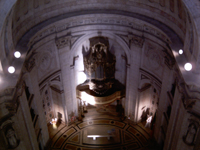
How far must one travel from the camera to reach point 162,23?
59.6ft

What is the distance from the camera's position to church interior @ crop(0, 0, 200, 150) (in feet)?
44.6

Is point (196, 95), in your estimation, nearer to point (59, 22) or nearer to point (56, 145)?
point (59, 22)

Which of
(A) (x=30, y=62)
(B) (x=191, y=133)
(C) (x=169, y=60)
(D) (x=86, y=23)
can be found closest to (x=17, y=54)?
(A) (x=30, y=62)

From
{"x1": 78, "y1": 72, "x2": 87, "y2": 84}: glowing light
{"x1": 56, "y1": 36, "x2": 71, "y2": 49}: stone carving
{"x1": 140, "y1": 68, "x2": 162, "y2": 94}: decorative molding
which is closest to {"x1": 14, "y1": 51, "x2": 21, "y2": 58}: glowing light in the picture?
{"x1": 56, "y1": 36, "x2": 71, "y2": 49}: stone carving

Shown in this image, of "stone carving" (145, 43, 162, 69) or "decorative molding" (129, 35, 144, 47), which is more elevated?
"decorative molding" (129, 35, 144, 47)

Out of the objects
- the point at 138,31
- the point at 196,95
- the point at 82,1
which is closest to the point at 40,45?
the point at 82,1

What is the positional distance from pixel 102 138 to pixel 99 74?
661 centimetres

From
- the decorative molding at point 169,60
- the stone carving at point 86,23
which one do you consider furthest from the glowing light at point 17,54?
the decorative molding at point 169,60

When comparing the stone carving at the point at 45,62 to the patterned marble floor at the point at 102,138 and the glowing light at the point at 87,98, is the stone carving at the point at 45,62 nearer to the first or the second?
the glowing light at the point at 87,98

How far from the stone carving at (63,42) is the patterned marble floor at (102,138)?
9.21m

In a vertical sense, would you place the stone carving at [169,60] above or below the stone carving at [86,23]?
below

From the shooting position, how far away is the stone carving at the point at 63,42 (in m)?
20.1

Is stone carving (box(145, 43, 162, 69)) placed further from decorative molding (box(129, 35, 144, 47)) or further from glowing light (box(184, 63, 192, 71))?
glowing light (box(184, 63, 192, 71))

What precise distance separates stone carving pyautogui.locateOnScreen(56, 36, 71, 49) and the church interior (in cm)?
10
